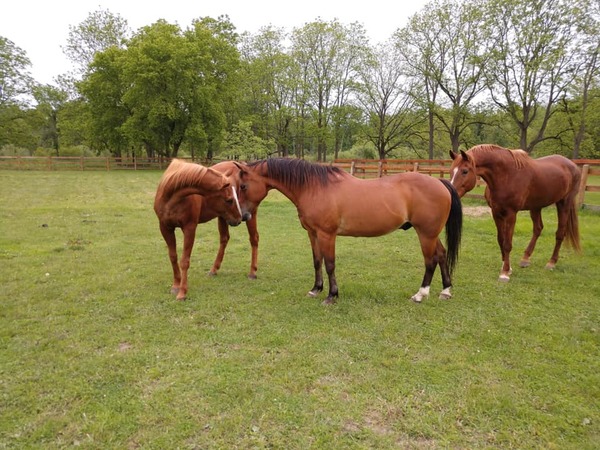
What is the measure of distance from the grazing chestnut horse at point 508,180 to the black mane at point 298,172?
2020 millimetres

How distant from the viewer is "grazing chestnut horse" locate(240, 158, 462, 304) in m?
4.29

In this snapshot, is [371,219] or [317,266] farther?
[317,266]

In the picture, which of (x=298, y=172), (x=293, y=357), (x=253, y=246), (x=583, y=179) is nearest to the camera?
(x=293, y=357)

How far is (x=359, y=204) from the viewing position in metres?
4.31

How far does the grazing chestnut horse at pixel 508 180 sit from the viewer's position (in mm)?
5113

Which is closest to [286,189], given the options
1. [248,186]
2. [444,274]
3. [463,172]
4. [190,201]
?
[248,186]

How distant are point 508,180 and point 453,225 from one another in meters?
1.61

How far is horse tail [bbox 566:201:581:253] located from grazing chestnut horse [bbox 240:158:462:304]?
293cm

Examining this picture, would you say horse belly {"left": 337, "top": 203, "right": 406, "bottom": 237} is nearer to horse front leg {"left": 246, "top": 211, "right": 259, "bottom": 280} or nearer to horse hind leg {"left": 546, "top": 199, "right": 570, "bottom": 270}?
horse front leg {"left": 246, "top": 211, "right": 259, "bottom": 280}

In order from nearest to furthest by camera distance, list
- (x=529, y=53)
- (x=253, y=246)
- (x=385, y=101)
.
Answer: (x=253, y=246)
(x=529, y=53)
(x=385, y=101)

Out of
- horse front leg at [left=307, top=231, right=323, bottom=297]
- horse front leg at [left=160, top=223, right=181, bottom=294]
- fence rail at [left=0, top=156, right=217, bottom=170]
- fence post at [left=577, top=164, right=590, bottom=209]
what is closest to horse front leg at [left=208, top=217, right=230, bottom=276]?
horse front leg at [left=160, top=223, right=181, bottom=294]

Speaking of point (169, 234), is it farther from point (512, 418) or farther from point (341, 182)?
point (512, 418)

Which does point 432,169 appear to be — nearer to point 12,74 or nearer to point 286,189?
point 286,189

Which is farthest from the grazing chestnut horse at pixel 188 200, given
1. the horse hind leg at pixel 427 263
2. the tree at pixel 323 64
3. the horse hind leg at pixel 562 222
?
the tree at pixel 323 64
